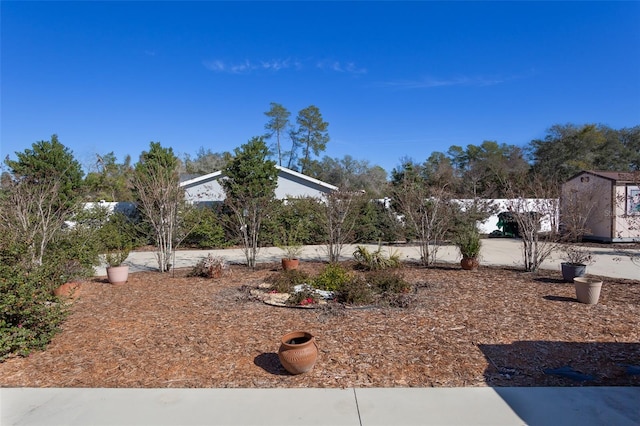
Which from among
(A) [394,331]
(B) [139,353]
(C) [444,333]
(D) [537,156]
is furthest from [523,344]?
(D) [537,156]

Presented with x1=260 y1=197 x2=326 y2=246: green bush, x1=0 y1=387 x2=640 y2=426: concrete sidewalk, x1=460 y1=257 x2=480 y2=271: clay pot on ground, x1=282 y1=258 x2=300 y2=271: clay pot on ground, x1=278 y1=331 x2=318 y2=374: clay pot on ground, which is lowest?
x1=0 y1=387 x2=640 y2=426: concrete sidewalk

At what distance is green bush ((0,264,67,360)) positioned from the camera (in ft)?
13.0

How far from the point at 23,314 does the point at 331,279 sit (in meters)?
4.41

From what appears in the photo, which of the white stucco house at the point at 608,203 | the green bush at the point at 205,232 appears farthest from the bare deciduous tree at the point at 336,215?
the white stucco house at the point at 608,203

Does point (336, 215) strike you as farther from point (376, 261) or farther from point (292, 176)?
point (292, 176)

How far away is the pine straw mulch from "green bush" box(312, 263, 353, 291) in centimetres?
96

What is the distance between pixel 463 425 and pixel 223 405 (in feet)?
6.08

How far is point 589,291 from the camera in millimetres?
5824

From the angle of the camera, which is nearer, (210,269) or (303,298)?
(303,298)

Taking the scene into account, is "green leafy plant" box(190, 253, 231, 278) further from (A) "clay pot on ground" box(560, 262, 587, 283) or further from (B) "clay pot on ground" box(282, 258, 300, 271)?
(A) "clay pot on ground" box(560, 262, 587, 283)

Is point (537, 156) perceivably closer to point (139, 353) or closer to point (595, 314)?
point (595, 314)

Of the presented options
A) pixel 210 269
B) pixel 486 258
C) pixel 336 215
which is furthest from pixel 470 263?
pixel 210 269

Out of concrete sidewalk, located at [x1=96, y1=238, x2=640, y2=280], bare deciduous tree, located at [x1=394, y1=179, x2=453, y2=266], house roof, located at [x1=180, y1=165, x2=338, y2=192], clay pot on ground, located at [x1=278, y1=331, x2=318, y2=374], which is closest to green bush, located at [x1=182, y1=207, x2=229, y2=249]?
concrete sidewalk, located at [x1=96, y1=238, x2=640, y2=280]

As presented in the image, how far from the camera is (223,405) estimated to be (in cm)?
297
